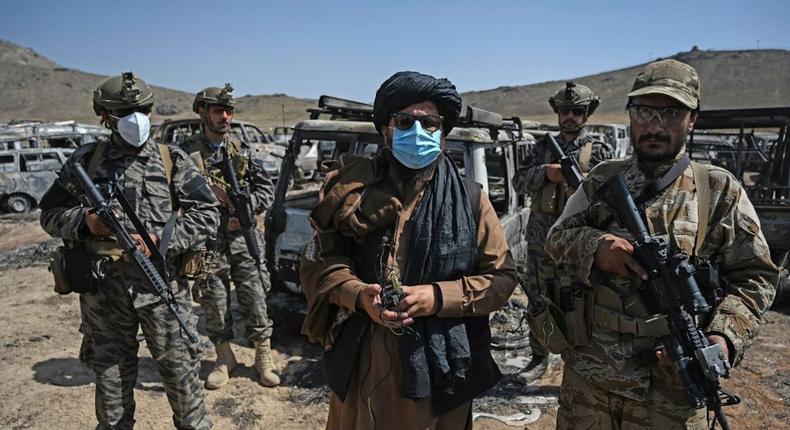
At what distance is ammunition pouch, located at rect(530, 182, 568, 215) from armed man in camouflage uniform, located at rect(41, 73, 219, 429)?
94.6 inches

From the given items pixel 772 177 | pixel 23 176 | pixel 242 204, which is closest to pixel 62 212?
pixel 242 204

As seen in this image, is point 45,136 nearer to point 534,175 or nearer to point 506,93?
point 534,175

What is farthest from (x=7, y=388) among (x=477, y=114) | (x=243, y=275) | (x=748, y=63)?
(x=748, y=63)

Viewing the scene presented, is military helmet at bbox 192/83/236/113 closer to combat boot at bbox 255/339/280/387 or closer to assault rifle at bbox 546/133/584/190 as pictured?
combat boot at bbox 255/339/280/387

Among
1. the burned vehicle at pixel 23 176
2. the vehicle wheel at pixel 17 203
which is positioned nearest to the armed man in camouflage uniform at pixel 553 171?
the burned vehicle at pixel 23 176

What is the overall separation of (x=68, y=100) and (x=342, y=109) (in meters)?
64.0

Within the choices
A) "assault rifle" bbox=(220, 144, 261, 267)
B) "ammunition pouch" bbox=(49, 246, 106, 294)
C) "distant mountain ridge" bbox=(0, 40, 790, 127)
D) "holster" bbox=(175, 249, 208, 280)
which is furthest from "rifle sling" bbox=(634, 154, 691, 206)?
"distant mountain ridge" bbox=(0, 40, 790, 127)

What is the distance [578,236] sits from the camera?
2.11 m

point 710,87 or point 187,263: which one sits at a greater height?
point 710,87

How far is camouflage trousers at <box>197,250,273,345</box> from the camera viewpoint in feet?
14.0

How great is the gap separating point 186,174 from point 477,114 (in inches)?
92.8

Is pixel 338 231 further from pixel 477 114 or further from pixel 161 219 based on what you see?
pixel 477 114

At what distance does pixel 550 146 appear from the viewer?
147 inches

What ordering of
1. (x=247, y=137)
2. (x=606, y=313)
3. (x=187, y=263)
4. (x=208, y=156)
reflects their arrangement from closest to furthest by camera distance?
(x=606, y=313) → (x=187, y=263) → (x=208, y=156) → (x=247, y=137)
